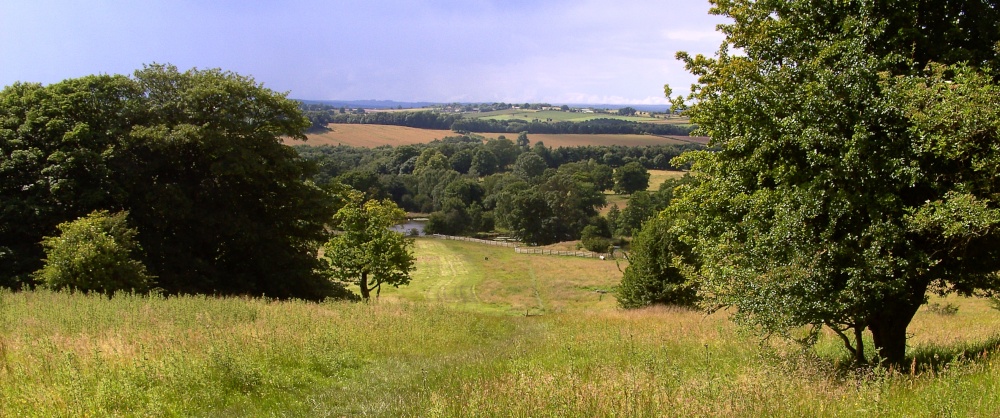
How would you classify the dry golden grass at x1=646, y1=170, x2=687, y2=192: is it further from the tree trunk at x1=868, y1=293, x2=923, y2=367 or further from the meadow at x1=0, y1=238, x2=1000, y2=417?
the tree trunk at x1=868, y1=293, x2=923, y2=367

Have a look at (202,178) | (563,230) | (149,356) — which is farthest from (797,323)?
(563,230)

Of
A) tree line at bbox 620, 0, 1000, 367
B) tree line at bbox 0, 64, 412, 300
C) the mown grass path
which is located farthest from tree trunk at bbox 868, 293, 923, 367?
the mown grass path

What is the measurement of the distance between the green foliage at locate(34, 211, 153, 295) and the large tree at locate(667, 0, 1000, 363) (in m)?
16.7

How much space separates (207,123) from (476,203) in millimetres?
92723

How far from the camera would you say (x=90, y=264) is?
16422 millimetres

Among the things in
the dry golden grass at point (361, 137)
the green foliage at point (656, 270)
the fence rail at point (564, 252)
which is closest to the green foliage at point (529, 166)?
the dry golden grass at point (361, 137)

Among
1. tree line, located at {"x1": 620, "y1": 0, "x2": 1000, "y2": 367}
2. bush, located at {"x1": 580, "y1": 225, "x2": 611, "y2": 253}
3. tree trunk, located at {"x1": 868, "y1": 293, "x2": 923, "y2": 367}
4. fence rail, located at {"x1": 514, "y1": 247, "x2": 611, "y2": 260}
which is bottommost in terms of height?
fence rail, located at {"x1": 514, "y1": 247, "x2": 611, "y2": 260}

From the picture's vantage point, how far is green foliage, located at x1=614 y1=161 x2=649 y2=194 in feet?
412

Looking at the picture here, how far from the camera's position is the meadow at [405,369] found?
5910 millimetres

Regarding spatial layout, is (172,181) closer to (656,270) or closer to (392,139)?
(656,270)

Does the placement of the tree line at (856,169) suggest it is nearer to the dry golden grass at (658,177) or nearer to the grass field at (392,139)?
the dry golden grass at (658,177)

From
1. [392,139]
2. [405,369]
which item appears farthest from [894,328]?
[392,139]

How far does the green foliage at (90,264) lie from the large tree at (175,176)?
441 centimetres

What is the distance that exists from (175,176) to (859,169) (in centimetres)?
2707
